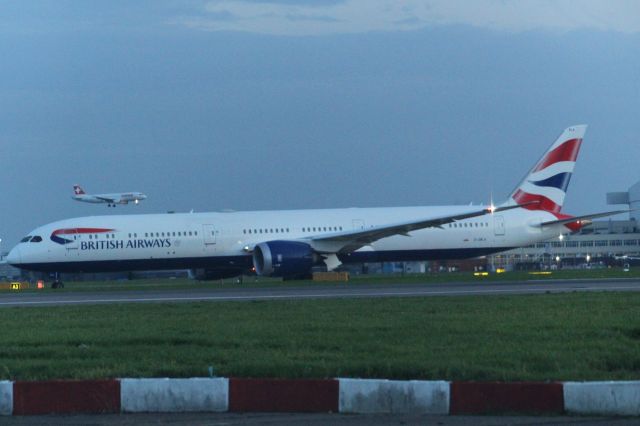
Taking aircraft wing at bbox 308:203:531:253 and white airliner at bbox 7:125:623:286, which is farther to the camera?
white airliner at bbox 7:125:623:286

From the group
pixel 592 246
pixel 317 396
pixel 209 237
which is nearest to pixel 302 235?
pixel 209 237

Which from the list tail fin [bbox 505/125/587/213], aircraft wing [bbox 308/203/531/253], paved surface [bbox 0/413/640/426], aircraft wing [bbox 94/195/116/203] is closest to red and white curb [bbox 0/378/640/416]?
paved surface [bbox 0/413/640/426]

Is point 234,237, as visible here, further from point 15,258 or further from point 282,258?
point 15,258

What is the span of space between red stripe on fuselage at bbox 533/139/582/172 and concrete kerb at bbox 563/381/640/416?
4197 cm

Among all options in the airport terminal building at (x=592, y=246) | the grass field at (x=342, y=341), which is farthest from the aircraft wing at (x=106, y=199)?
the grass field at (x=342, y=341)

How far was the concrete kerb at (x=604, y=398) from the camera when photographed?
10.0 m

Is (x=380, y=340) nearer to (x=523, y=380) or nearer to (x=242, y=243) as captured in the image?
(x=523, y=380)

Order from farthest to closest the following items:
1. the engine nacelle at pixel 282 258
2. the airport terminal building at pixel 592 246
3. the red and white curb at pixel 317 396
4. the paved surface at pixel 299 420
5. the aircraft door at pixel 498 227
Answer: the airport terminal building at pixel 592 246 < the aircraft door at pixel 498 227 < the engine nacelle at pixel 282 258 < the red and white curb at pixel 317 396 < the paved surface at pixel 299 420

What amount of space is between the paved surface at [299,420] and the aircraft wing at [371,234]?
115 feet

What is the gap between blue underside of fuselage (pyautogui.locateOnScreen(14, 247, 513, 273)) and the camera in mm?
46500

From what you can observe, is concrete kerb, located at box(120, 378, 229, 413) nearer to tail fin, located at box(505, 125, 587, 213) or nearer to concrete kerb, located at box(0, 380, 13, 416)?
concrete kerb, located at box(0, 380, 13, 416)

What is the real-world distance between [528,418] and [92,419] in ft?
13.2

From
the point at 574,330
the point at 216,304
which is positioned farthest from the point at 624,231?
the point at 574,330

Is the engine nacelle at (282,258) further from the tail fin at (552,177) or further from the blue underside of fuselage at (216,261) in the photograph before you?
the tail fin at (552,177)
